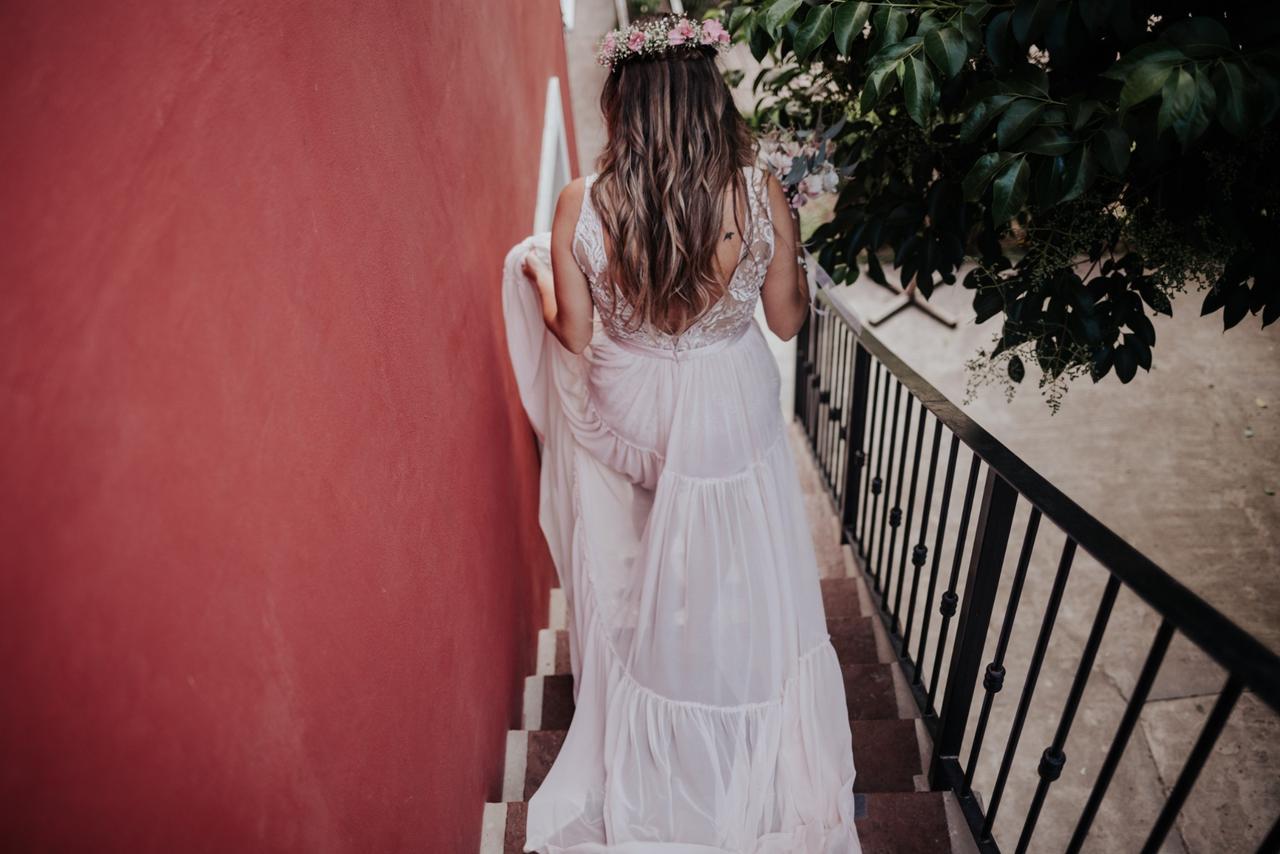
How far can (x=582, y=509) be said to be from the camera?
221 cm

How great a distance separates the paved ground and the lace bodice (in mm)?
1704

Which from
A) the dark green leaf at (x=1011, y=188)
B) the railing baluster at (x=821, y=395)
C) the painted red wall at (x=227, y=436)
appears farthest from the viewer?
the railing baluster at (x=821, y=395)

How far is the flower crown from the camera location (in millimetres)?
1608

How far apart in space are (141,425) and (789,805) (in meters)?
1.72

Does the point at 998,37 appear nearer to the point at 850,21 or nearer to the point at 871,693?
the point at 850,21

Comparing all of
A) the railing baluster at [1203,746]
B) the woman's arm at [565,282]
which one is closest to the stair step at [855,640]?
the woman's arm at [565,282]

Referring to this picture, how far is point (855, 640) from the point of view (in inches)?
109

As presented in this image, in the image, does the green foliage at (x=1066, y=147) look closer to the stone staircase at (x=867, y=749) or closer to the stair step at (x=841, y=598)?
the stone staircase at (x=867, y=749)

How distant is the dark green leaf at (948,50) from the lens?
139 cm

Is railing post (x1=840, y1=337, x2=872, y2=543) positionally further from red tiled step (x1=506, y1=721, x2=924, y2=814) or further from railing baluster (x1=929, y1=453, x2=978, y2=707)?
red tiled step (x1=506, y1=721, x2=924, y2=814)

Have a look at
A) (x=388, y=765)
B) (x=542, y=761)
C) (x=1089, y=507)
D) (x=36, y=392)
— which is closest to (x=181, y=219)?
(x=36, y=392)

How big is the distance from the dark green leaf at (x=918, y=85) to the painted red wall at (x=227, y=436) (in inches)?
35.5

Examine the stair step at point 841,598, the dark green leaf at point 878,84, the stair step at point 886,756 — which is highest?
the dark green leaf at point 878,84

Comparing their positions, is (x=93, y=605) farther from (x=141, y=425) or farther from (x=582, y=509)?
(x=582, y=509)
